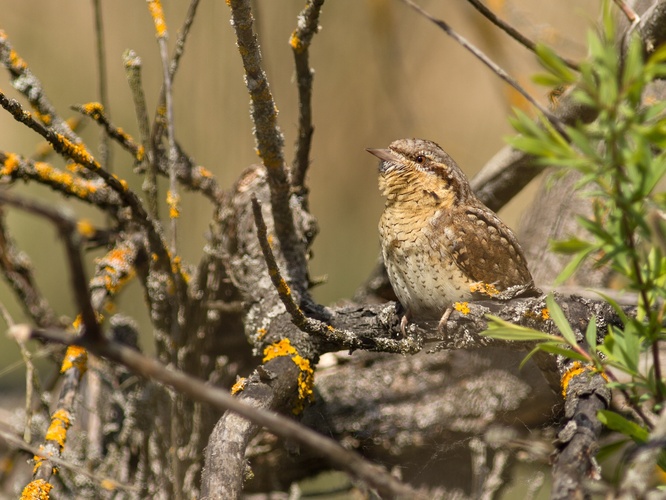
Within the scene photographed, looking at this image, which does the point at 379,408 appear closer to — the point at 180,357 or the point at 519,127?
the point at 180,357

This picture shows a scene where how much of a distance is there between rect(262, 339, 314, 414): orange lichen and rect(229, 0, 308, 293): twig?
0.27 meters

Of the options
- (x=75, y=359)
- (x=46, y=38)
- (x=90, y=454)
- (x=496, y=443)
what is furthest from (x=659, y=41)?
(x=46, y=38)

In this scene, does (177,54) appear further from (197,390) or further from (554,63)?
(197,390)

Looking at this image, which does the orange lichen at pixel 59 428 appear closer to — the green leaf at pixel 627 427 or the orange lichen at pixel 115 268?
the orange lichen at pixel 115 268

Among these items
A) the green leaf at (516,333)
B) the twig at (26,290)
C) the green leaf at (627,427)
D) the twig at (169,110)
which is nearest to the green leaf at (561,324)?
the green leaf at (516,333)

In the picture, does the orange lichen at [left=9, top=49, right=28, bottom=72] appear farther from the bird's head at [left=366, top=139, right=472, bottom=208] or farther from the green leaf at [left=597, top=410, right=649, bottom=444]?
the green leaf at [left=597, top=410, right=649, bottom=444]

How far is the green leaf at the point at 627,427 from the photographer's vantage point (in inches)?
43.4

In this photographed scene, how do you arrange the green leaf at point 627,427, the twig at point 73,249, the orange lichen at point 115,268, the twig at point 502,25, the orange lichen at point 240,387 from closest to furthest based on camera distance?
1. the twig at point 73,249
2. the green leaf at point 627,427
3. the orange lichen at point 240,387
4. the twig at point 502,25
5. the orange lichen at point 115,268

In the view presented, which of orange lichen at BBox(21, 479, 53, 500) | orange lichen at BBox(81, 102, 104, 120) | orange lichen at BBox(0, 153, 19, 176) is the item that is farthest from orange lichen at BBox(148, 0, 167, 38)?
orange lichen at BBox(21, 479, 53, 500)

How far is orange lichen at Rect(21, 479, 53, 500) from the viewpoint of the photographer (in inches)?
61.7

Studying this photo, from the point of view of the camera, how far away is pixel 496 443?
237 centimetres

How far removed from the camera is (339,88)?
3.82m

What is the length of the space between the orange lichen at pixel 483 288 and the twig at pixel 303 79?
0.76 metres

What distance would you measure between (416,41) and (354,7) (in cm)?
40
